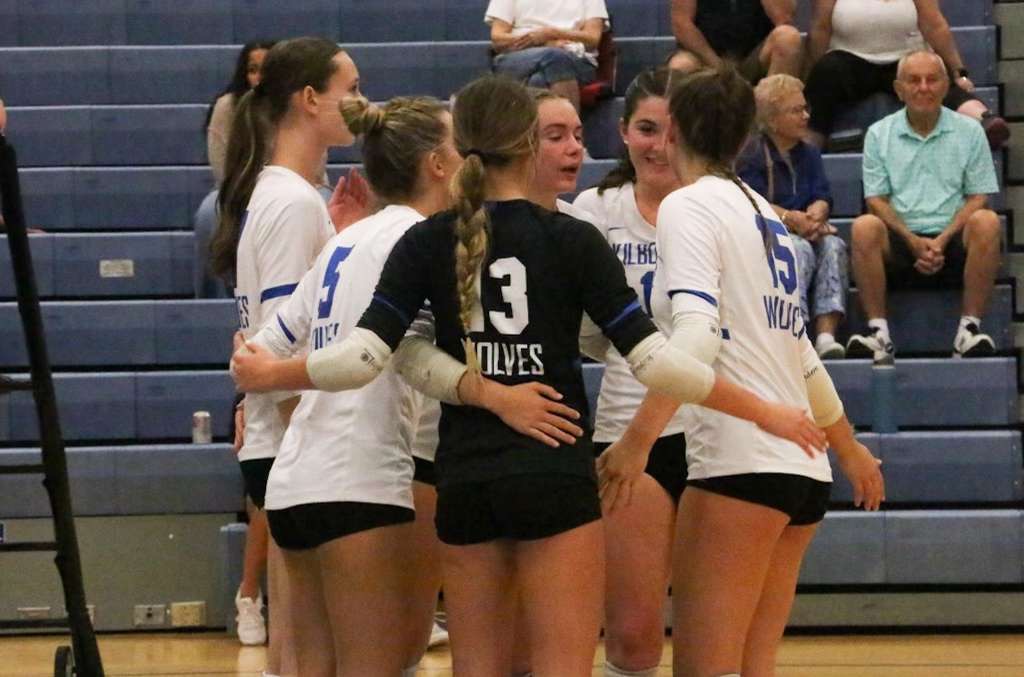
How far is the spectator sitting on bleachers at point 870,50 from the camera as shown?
25.6 feet

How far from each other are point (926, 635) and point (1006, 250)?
6.38ft

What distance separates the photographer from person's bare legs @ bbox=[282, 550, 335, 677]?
3.28 metres

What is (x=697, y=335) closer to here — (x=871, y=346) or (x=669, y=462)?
(x=669, y=462)

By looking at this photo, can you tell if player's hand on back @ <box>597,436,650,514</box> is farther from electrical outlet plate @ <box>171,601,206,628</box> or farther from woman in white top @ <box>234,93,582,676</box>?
electrical outlet plate @ <box>171,601,206,628</box>

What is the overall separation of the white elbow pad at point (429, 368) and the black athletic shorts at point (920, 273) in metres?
4.26

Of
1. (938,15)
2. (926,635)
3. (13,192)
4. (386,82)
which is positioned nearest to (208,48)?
(386,82)

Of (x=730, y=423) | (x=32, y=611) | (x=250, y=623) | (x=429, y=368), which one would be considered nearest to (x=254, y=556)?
(x=250, y=623)

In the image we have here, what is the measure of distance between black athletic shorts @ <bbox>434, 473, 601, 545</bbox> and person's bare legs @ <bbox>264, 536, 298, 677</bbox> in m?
0.56

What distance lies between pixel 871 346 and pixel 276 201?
3.69 m

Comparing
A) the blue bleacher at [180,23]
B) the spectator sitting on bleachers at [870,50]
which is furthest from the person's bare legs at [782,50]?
the blue bleacher at [180,23]

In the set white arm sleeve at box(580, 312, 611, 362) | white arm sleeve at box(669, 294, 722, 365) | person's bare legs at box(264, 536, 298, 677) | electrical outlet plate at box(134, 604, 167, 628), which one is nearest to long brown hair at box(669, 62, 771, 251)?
white arm sleeve at box(669, 294, 722, 365)

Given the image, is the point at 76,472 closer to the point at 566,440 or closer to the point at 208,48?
the point at 208,48

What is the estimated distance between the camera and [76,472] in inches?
253

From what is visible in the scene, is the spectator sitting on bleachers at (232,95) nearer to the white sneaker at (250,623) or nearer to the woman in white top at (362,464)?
the white sneaker at (250,623)
